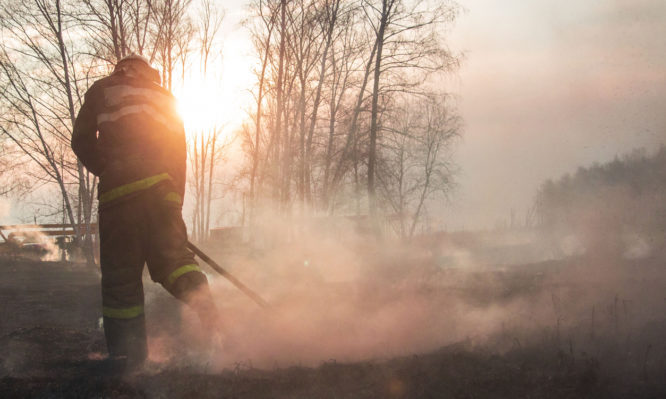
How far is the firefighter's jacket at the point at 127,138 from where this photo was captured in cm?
363

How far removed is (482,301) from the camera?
6004 millimetres

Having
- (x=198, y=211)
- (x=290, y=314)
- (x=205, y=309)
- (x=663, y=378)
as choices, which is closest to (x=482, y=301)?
(x=290, y=314)

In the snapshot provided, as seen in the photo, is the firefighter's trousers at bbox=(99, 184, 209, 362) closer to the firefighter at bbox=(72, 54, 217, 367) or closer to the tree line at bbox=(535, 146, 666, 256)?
the firefighter at bbox=(72, 54, 217, 367)

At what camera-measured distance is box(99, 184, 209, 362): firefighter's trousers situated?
3.59 metres

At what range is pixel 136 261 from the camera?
12.1 ft

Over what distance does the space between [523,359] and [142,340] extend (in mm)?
2625

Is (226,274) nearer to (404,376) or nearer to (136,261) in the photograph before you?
(136,261)

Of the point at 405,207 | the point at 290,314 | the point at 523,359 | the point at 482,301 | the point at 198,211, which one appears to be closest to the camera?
the point at 523,359

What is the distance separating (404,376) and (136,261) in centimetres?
199

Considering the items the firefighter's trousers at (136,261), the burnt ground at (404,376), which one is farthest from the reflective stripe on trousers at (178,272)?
the burnt ground at (404,376)

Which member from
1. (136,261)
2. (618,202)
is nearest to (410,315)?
(136,261)

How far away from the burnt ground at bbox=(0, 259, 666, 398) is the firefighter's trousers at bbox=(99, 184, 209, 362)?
314 mm

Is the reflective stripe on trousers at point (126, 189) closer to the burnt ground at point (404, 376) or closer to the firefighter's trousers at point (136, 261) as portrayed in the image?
the firefighter's trousers at point (136, 261)

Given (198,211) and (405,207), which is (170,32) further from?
(405,207)
